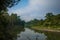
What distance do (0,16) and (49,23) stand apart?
2491cm

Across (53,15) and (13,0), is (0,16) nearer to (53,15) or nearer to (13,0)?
(13,0)

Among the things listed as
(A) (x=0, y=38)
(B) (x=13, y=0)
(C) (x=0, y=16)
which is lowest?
(A) (x=0, y=38)

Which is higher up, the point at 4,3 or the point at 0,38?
the point at 4,3

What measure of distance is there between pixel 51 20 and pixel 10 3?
2673cm

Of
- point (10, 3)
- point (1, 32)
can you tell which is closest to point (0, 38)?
point (1, 32)

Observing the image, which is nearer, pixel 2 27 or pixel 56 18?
pixel 2 27

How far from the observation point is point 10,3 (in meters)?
8.16

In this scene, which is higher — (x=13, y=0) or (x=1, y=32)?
(x=13, y=0)

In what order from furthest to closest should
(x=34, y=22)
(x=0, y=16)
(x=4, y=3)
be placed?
(x=34, y=22), (x=0, y=16), (x=4, y=3)

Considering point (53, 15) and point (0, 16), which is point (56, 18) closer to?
point (53, 15)

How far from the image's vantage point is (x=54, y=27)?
32281 millimetres

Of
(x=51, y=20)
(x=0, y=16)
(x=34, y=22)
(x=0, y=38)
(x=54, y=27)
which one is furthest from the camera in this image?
(x=34, y=22)

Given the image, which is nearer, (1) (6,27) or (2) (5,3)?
(2) (5,3)

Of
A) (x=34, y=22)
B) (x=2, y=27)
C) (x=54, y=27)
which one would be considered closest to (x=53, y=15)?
(x=54, y=27)
